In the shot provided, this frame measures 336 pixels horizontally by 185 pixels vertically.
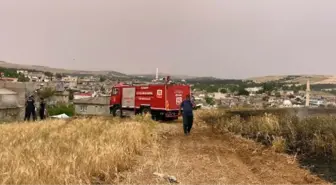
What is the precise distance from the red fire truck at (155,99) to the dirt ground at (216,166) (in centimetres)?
1354

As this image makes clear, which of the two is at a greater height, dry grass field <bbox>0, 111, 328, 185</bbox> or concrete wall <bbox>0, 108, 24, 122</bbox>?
dry grass field <bbox>0, 111, 328, 185</bbox>

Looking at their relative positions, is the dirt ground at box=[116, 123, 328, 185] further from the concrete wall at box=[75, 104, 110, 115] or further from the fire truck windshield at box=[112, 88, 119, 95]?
the concrete wall at box=[75, 104, 110, 115]

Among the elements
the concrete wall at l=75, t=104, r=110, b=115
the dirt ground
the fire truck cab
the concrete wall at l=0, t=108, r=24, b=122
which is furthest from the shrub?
the concrete wall at l=75, t=104, r=110, b=115

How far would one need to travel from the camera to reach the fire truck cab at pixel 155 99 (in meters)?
29.9

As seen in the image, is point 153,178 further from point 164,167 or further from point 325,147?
point 325,147

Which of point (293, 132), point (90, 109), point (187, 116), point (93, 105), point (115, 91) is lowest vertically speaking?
point (90, 109)

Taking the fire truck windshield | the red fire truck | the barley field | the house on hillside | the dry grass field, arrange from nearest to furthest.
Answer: the barley field < the dry grass field < the red fire truck < the fire truck windshield < the house on hillside

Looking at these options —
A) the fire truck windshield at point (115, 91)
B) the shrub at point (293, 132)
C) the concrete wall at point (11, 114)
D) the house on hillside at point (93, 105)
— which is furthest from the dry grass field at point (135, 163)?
the house on hillside at point (93, 105)

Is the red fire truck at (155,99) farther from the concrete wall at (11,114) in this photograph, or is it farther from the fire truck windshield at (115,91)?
the concrete wall at (11,114)

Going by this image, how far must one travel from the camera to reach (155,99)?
30578 mm

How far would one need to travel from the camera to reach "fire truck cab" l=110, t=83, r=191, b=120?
98.2 ft

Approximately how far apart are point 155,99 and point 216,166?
19.2 metres

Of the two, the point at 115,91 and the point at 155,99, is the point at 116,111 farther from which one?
the point at 155,99

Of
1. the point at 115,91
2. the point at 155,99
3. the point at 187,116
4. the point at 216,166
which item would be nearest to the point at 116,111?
the point at 115,91
